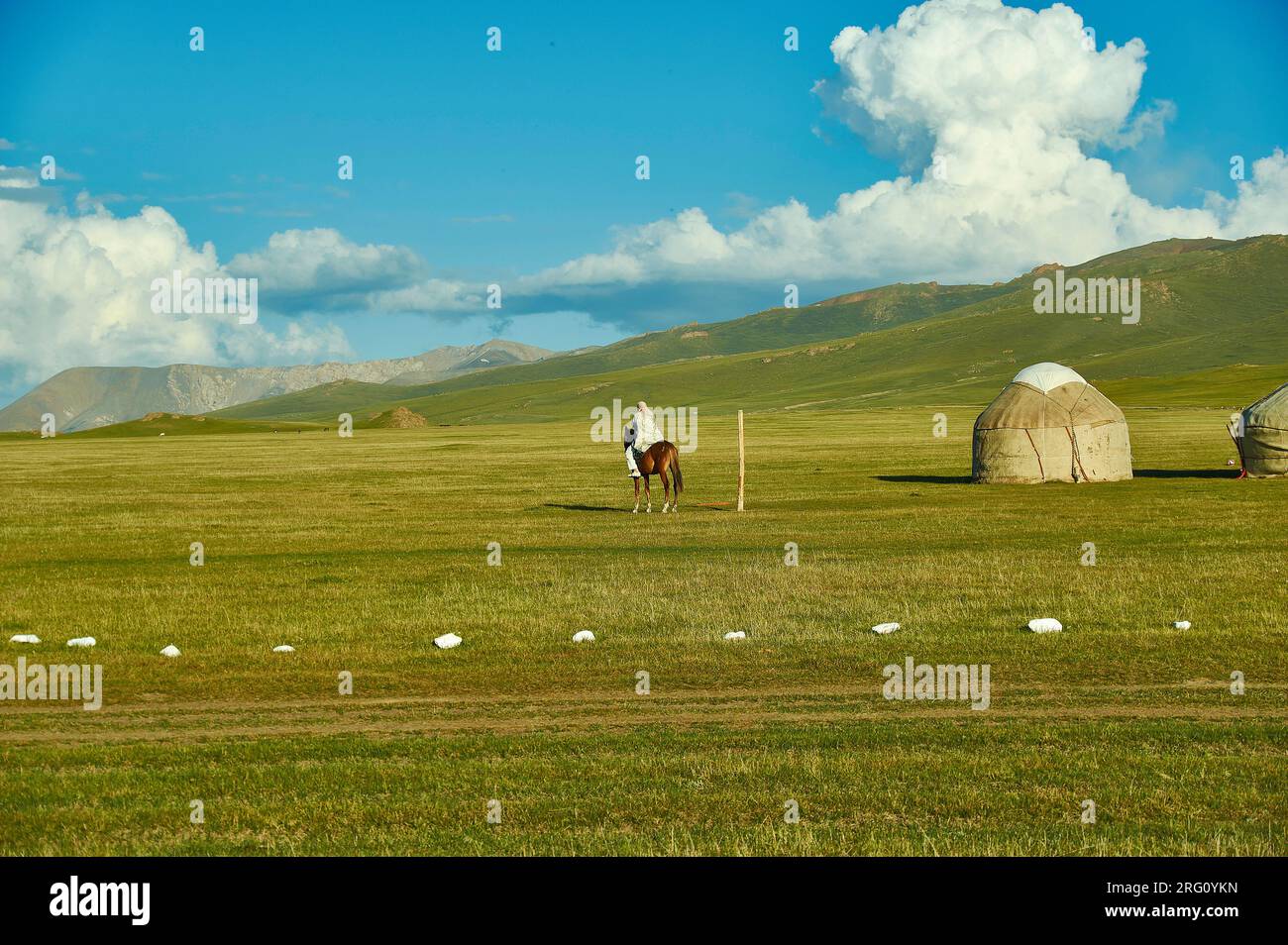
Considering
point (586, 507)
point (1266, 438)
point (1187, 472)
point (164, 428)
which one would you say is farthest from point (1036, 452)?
point (164, 428)

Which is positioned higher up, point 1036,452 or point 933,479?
point 1036,452

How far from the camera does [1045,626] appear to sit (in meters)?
16.6

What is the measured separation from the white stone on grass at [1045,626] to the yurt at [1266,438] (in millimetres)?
30962

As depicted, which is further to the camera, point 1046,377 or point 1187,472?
point 1187,472

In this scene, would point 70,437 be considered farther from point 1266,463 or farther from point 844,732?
point 844,732

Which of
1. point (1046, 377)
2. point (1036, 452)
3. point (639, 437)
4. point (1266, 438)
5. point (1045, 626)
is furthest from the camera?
point (1046, 377)

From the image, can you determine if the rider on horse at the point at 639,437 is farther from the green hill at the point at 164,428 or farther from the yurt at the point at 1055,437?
the green hill at the point at 164,428

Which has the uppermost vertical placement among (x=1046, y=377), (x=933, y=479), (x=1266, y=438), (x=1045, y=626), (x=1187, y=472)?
(x=1046, y=377)

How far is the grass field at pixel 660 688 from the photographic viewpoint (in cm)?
902

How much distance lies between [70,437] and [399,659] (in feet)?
464

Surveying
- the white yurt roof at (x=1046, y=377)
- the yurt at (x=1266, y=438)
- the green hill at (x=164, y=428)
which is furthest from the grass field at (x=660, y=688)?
the green hill at (x=164, y=428)

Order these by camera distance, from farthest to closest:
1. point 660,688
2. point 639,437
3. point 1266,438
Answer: point 1266,438 → point 639,437 → point 660,688

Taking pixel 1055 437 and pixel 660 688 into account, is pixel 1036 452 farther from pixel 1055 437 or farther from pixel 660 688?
pixel 660 688

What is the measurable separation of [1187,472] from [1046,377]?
7758mm
